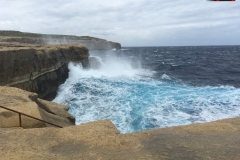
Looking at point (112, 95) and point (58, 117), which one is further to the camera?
point (112, 95)

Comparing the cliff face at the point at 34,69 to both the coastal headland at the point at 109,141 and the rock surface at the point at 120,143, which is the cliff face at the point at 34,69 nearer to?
the coastal headland at the point at 109,141

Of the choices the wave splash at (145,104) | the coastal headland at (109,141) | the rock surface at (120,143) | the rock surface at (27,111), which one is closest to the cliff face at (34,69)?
the wave splash at (145,104)

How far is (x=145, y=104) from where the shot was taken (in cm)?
1377

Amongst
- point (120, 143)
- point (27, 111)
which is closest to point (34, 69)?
point (27, 111)


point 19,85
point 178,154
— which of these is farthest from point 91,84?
point 178,154

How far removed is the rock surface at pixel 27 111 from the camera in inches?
212

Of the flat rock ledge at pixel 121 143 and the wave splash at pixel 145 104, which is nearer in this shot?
the flat rock ledge at pixel 121 143

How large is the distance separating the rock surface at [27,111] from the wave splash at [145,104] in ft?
11.3

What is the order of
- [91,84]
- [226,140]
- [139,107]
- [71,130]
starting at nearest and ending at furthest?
[226,140] < [71,130] < [139,107] < [91,84]

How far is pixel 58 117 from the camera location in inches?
281

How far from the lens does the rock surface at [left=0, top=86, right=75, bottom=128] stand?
212 inches

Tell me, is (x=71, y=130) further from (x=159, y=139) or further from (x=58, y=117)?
(x=58, y=117)

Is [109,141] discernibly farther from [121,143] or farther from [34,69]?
[34,69]

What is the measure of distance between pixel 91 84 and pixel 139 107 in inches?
319
